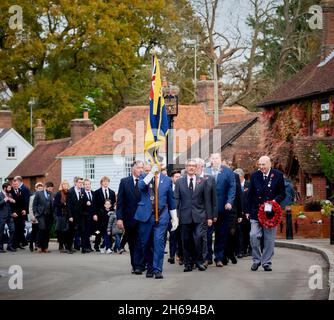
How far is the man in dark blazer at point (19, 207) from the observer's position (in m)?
29.6

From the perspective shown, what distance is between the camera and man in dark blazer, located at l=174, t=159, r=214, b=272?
62.8 feet

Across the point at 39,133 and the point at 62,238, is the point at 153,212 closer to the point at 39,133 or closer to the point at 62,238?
the point at 62,238

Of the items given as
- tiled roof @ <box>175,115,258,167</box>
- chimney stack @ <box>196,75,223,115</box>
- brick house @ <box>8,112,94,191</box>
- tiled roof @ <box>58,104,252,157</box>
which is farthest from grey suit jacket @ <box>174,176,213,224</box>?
brick house @ <box>8,112,94,191</box>

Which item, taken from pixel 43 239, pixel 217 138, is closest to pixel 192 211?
pixel 43 239

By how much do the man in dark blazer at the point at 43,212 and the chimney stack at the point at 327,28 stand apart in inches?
789

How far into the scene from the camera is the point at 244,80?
64.6 m

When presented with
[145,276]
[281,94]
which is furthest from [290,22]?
[145,276]

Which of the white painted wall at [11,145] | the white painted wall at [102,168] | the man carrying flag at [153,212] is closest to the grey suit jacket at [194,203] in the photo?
the man carrying flag at [153,212]

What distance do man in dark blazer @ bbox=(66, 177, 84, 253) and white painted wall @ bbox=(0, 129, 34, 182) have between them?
4601cm

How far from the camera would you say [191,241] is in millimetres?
19250

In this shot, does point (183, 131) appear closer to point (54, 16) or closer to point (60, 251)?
point (54, 16)

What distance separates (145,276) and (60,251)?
408 inches

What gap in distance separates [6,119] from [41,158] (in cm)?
613

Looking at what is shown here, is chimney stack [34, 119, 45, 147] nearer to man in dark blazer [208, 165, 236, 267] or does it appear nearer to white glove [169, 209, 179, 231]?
man in dark blazer [208, 165, 236, 267]
